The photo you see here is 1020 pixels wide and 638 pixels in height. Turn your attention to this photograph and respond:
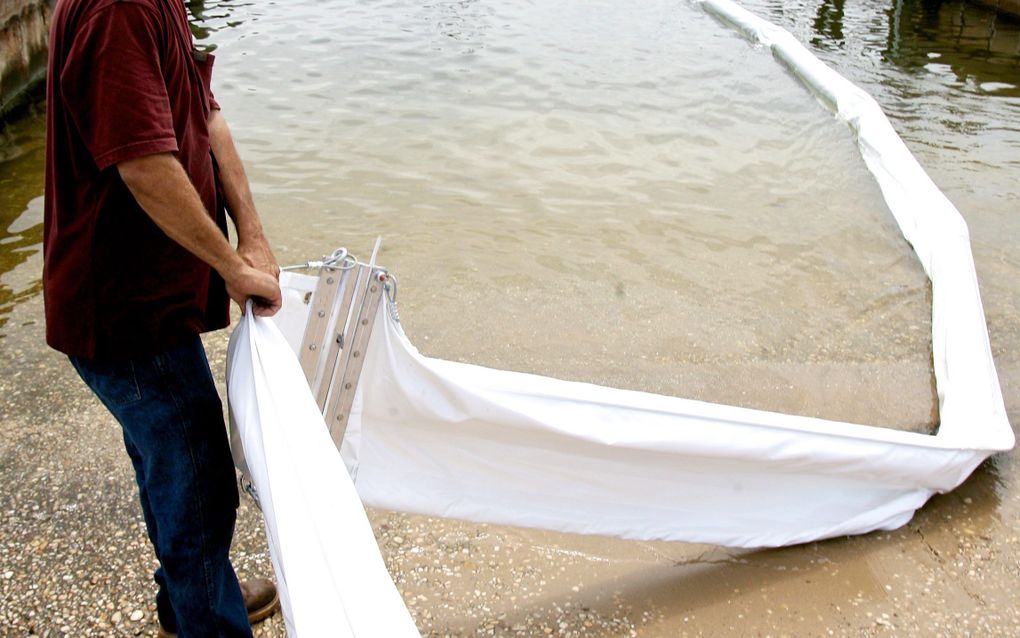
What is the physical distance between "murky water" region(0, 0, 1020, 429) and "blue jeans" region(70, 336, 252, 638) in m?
2.15

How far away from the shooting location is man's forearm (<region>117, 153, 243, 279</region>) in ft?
5.24

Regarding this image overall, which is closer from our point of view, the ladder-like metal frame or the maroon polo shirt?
the maroon polo shirt

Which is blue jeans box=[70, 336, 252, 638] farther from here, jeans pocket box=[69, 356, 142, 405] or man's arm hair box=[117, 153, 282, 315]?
man's arm hair box=[117, 153, 282, 315]

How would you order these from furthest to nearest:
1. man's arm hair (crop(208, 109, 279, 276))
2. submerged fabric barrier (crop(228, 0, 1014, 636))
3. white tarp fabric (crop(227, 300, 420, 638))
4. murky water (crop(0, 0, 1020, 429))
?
murky water (crop(0, 0, 1020, 429)) < man's arm hair (crop(208, 109, 279, 276)) < submerged fabric barrier (crop(228, 0, 1014, 636)) < white tarp fabric (crop(227, 300, 420, 638))

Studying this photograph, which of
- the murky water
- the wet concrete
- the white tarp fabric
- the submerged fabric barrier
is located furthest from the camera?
the wet concrete

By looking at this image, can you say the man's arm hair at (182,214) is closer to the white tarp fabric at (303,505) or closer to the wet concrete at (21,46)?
the white tarp fabric at (303,505)

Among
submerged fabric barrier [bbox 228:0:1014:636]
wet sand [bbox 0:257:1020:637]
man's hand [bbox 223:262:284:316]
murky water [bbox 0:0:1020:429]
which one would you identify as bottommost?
murky water [bbox 0:0:1020:429]

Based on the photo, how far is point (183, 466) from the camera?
1.87 metres

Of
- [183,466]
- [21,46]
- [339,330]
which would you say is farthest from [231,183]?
[21,46]

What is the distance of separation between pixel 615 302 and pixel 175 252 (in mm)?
→ 3179

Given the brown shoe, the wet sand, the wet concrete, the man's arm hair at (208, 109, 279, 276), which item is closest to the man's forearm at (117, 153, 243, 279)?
the man's arm hair at (208, 109, 279, 276)

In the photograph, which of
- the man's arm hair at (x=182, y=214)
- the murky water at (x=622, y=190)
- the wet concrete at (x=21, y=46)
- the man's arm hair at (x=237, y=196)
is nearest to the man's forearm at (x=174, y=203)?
the man's arm hair at (x=182, y=214)

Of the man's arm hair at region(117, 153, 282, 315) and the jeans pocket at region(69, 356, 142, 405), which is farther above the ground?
the man's arm hair at region(117, 153, 282, 315)

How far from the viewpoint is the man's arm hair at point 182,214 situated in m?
1.60
